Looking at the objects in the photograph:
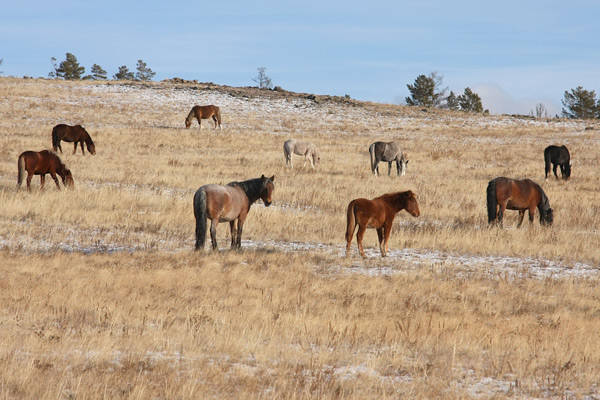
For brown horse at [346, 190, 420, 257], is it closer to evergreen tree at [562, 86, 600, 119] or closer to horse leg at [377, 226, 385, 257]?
horse leg at [377, 226, 385, 257]

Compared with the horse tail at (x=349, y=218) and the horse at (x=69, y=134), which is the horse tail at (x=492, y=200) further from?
the horse at (x=69, y=134)

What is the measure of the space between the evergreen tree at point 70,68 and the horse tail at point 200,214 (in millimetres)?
87474

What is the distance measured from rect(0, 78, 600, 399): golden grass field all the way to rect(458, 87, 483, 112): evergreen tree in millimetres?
63262

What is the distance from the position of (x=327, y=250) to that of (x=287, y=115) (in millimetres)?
39654

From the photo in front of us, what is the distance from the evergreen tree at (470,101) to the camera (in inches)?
3346

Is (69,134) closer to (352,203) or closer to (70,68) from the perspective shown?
(352,203)

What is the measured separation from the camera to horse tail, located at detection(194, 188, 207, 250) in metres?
10.9

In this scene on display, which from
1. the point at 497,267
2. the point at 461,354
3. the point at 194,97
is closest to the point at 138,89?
the point at 194,97

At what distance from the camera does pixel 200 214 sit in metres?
11.1

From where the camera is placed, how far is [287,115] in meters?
51.0

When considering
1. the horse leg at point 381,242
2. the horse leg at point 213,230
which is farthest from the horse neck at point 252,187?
the horse leg at point 381,242

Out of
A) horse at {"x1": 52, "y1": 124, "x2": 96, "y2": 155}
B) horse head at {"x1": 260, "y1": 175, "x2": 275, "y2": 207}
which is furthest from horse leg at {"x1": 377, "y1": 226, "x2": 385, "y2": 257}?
horse at {"x1": 52, "y1": 124, "x2": 96, "y2": 155}

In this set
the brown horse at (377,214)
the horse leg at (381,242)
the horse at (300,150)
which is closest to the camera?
the brown horse at (377,214)

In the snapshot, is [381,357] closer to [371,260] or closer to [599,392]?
[599,392]
